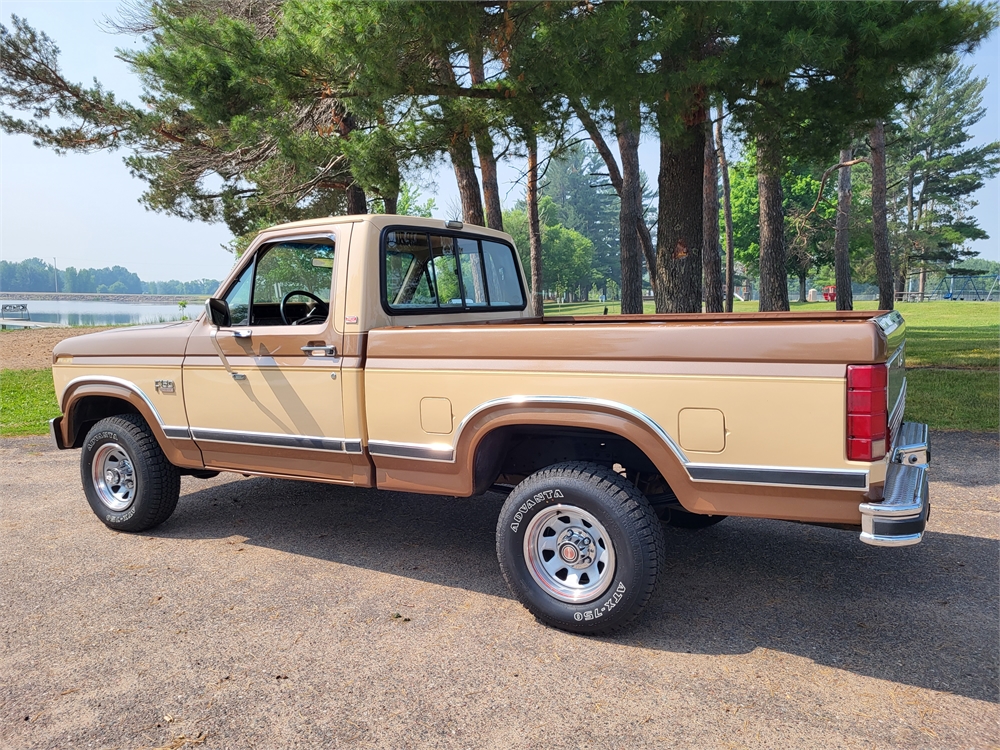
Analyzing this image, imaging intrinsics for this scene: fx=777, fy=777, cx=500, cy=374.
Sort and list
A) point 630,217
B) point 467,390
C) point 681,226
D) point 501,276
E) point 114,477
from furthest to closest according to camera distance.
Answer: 1. point 630,217
2. point 681,226
3. point 501,276
4. point 114,477
5. point 467,390

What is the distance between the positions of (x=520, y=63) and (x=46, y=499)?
6.30m

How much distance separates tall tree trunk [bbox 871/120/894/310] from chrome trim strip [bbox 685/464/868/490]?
18.8 m

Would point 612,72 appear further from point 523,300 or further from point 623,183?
point 623,183

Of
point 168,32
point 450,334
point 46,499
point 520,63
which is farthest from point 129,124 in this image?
point 450,334

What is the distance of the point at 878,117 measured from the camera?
29.3 feet

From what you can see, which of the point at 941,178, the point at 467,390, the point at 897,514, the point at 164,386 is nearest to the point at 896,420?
the point at 897,514

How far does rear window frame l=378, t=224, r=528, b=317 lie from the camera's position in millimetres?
4523

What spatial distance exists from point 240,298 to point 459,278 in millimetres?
1426

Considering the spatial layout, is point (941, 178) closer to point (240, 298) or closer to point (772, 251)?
point (772, 251)

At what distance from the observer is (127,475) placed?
5492 millimetres

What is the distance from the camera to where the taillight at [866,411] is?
3.07 metres

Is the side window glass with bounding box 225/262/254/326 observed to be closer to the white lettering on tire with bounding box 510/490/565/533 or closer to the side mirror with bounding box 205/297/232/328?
the side mirror with bounding box 205/297/232/328

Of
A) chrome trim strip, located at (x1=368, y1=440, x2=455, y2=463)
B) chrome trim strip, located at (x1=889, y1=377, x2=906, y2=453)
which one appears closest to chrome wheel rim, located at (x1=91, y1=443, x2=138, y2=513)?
chrome trim strip, located at (x1=368, y1=440, x2=455, y2=463)

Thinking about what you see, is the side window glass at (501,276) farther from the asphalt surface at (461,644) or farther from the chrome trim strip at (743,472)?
the chrome trim strip at (743,472)
